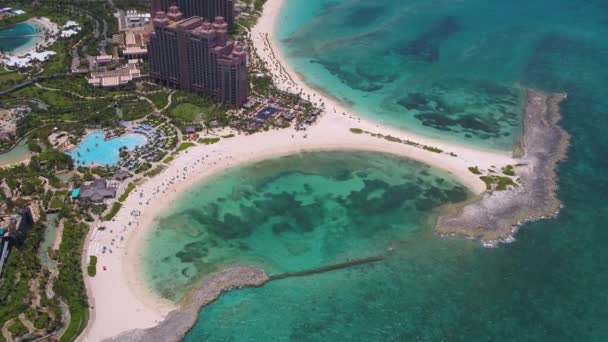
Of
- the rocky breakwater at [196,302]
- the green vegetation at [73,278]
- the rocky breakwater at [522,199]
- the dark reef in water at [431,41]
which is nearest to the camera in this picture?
the rocky breakwater at [196,302]

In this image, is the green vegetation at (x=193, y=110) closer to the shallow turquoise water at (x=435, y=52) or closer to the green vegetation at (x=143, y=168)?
the green vegetation at (x=143, y=168)

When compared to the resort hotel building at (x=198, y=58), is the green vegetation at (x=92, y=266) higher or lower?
lower

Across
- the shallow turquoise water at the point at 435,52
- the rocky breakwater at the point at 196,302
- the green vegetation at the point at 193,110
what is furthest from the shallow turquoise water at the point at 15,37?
the rocky breakwater at the point at 196,302

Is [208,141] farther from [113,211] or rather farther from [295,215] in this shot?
[295,215]

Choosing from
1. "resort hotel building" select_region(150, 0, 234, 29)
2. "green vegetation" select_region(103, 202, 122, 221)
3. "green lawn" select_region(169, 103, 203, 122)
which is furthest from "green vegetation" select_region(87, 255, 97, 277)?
"resort hotel building" select_region(150, 0, 234, 29)

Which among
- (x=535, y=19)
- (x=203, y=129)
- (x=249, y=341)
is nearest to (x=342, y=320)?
(x=249, y=341)

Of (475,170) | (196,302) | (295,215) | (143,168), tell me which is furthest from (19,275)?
(475,170)

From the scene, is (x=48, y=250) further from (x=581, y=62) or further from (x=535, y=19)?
(x=535, y=19)
